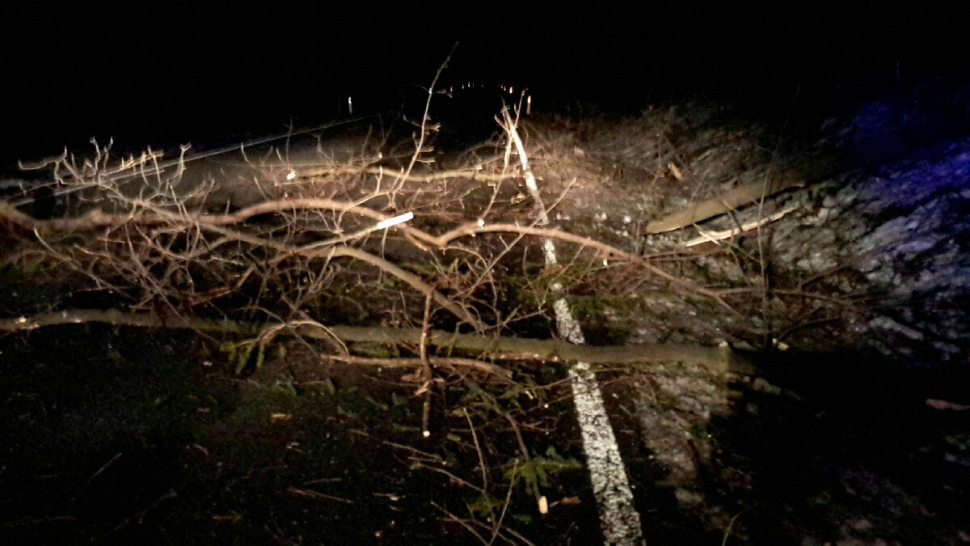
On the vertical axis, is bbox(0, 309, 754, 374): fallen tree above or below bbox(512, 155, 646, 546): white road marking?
above

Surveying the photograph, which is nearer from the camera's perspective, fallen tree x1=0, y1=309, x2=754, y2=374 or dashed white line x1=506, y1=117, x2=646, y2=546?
dashed white line x1=506, y1=117, x2=646, y2=546

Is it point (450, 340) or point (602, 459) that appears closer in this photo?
point (602, 459)

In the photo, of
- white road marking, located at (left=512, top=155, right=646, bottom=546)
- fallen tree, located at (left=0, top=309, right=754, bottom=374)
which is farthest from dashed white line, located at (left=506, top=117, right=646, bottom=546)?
fallen tree, located at (left=0, top=309, right=754, bottom=374)

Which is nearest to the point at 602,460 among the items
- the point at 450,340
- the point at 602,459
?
the point at 602,459

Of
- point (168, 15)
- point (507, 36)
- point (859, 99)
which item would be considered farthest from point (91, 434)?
point (507, 36)

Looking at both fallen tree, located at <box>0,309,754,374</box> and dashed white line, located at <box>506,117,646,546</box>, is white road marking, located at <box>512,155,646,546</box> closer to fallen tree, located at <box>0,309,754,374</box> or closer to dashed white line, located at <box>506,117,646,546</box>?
dashed white line, located at <box>506,117,646,546</box>

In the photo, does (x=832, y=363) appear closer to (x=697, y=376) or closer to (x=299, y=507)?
(x=697, y=376)

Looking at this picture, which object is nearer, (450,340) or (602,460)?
(602,460)

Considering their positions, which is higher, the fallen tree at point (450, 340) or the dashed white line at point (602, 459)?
the fallen tree at point (450, 340)

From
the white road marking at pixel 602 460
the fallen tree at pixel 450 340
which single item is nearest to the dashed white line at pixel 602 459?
the white road marking at pixel 602 460

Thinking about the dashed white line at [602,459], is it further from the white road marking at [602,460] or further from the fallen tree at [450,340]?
the fallen tree at [450,340]

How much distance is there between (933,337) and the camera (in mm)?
4219

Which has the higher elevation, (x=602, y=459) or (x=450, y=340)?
(x=450, y=340)

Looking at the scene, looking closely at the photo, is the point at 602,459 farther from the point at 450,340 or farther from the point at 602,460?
the point at 450,340
